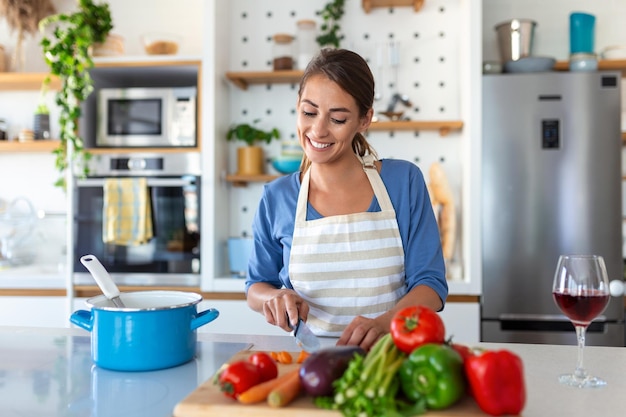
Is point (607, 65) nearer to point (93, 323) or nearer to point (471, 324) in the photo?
point (471, 324)

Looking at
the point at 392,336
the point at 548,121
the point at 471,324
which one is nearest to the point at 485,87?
the point at 548,121

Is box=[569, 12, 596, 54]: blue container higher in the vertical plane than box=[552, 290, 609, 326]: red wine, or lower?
higher

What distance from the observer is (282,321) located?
46.2 inches

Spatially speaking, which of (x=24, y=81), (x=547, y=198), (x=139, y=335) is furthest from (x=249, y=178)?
(x=139, y=335)

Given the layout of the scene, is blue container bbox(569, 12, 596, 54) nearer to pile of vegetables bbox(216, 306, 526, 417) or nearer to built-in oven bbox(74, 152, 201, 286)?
built-in oven bbox(74, 152, 201, 286)

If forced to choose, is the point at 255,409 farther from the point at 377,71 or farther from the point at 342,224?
the point at 377,71

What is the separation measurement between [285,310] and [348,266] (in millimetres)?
→ 289

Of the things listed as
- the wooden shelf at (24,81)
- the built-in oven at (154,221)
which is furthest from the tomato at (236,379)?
the wooden shelf at (24,81)

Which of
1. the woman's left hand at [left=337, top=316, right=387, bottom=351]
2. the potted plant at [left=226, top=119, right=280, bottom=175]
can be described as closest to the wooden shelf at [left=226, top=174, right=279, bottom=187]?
the potted plant at [left=226, top=119, right=280, bottom=175]

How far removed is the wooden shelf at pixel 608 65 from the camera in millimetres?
2906

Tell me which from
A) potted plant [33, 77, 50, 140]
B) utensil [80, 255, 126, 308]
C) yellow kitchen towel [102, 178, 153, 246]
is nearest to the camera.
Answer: utensil [80, 255, 126, 308]

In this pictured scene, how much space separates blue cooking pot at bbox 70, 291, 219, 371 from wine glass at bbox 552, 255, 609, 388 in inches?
25.5

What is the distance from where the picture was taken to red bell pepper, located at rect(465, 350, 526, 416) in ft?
2.49

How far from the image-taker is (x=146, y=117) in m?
2.91
